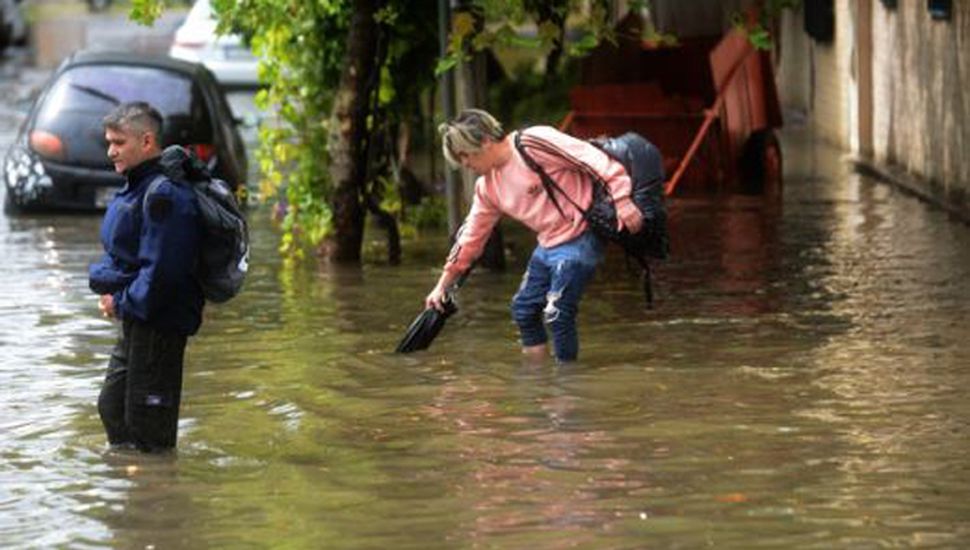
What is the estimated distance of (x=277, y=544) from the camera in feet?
29.0

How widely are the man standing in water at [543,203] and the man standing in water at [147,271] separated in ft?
7.71

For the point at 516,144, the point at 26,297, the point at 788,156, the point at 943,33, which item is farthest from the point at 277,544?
the point at 788,156

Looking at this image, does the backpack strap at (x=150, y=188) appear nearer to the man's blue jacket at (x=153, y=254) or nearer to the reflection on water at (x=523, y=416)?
the man's blue jacket at (x=153, y=254)

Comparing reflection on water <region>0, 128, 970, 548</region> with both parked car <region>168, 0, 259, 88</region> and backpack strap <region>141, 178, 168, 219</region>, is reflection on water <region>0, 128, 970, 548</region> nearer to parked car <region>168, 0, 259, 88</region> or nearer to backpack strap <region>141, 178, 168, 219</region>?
backpack strap <region>141, 178, 168, 219</region>

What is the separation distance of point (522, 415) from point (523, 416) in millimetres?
24

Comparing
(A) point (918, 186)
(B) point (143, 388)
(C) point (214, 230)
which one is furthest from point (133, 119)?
(A) point (918, 186)

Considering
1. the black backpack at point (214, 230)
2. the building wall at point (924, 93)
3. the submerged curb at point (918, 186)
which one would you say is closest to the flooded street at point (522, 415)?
the black backpack at point (214, 230)

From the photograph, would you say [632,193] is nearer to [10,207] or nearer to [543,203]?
[543,203]

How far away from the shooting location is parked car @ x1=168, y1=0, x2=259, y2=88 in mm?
31688

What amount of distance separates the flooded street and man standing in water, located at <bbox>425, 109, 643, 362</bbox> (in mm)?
395

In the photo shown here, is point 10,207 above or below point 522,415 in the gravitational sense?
below

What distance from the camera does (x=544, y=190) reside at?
40.4 ft

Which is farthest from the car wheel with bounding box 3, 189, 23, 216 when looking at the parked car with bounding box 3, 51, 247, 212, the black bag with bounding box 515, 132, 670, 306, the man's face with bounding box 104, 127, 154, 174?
the man's face with bounding box 104, 127, 154, 174

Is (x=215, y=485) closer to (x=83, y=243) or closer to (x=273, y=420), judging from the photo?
(x=273, y=420)
